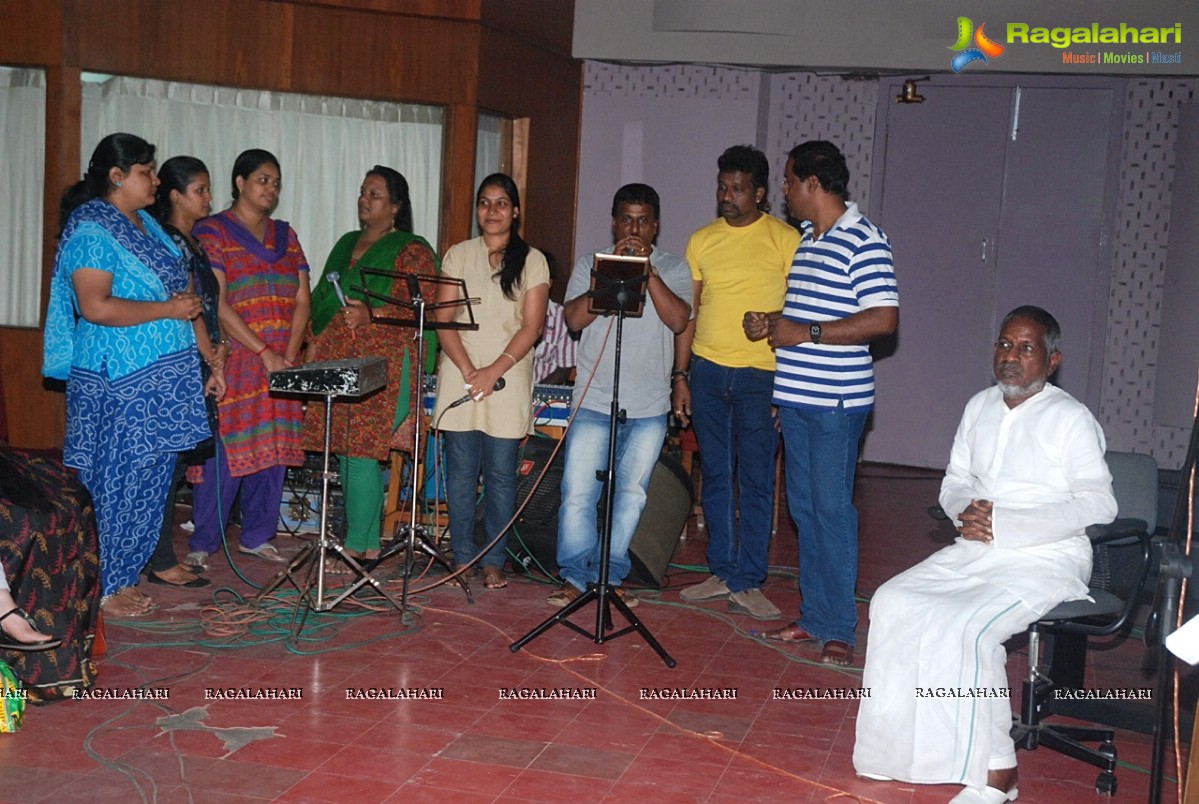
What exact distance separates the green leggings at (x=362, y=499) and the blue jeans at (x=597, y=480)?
975 millimetres

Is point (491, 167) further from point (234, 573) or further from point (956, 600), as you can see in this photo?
point (956, 600)

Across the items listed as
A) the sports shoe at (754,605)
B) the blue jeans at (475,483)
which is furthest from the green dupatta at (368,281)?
the sports shoe at (754,605)

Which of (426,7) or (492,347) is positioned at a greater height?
(426,7)

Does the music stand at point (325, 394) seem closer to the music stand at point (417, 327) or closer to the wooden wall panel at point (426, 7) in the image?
the music stand at point (417, 327)

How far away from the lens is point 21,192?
22.5 feet

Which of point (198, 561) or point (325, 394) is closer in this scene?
point (325, 394)

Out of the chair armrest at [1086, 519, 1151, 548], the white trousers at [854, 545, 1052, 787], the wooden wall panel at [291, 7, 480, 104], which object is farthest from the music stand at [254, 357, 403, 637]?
the wooden wall panel at [291, 7, 480, 104]

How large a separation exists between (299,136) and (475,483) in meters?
2.75

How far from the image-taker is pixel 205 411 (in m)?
4.91

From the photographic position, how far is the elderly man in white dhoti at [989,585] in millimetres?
3400

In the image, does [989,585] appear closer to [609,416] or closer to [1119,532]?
[1119,532]

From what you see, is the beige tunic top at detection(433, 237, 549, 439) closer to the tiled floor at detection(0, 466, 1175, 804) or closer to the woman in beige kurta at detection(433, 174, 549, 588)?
the woman in beige kurta at detection(433, 174, 549, 588)


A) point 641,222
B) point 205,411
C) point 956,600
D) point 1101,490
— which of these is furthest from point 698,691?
point 205,411

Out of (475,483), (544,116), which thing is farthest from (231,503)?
(544,116)
